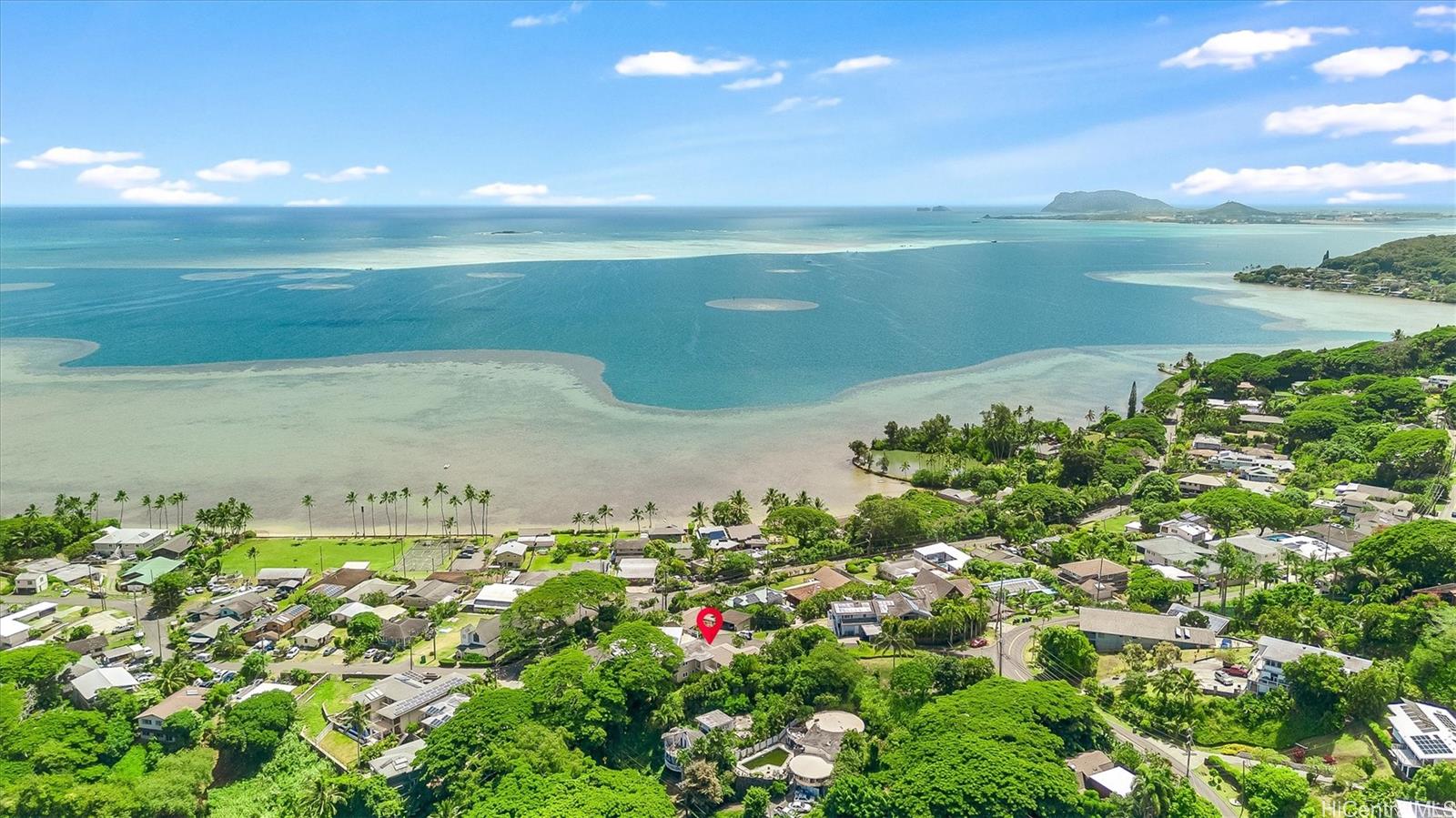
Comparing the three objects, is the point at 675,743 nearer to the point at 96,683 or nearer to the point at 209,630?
the point at 96,683

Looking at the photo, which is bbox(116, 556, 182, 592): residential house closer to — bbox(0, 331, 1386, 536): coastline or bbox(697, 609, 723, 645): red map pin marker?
bbox(0, 331, 1386, 536): coastline

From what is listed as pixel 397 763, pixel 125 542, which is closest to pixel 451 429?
pixel 125 542

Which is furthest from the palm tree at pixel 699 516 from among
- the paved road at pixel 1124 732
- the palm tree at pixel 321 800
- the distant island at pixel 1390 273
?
the distant island at pixel 1390 273

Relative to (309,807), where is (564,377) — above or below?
above

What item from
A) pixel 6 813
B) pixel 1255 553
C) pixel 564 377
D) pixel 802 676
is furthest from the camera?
pixel 564 377

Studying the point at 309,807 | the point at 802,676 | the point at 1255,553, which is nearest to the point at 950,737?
the point at 802,676

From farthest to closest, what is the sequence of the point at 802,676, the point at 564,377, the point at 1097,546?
the point at 564,377 → the point at 1097,546 → the point at 802,676

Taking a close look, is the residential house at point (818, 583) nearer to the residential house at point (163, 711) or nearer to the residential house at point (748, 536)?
the residential house at point (748, 536)

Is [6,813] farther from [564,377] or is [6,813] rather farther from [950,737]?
[564,377]
